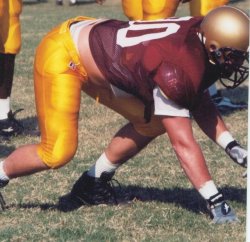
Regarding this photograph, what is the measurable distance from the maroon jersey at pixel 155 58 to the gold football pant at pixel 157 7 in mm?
2143

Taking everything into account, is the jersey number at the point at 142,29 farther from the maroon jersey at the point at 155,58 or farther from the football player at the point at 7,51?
the football player at the point at 7,51

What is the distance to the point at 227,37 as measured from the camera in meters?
3.93

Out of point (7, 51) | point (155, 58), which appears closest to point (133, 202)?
point (155, 58)

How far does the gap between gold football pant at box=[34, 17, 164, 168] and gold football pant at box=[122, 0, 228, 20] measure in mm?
2172

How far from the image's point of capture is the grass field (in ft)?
13.8

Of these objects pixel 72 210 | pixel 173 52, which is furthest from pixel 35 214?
pixel 173 52

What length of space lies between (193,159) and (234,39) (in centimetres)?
61

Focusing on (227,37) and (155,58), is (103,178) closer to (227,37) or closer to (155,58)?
(155,58)

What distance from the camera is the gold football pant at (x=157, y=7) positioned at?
254 inches

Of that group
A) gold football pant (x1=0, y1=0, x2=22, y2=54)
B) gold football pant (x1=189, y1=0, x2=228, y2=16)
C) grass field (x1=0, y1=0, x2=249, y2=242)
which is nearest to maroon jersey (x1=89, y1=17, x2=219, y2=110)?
grass field (x1=0, y1=0, x2=249, y2=242)

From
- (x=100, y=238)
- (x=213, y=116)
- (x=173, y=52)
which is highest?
(x=173, y=52)

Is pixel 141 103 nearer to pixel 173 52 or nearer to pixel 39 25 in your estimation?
pixel 173 52

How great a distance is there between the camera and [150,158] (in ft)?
19.4

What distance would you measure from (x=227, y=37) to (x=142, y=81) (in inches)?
18.5
